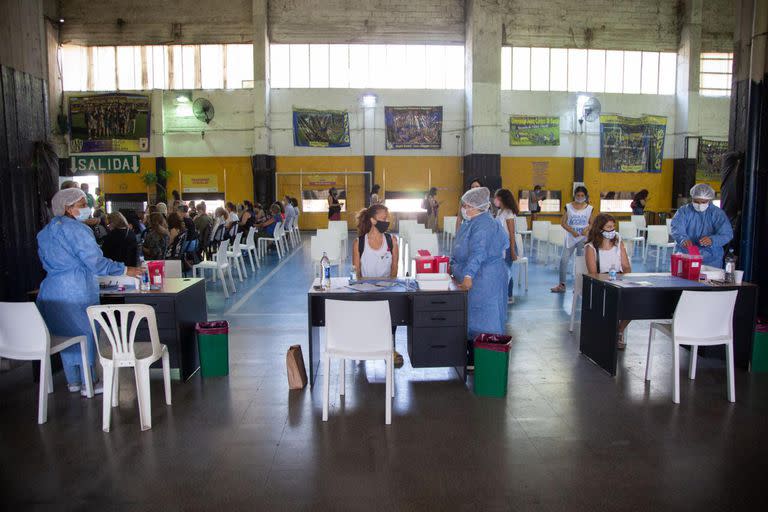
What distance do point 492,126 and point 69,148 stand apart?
12837 millimetres

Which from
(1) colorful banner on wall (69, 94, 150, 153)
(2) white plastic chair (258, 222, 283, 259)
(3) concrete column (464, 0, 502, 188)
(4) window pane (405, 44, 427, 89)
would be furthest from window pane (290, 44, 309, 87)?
(2) white plastic chair (258, 222, 283, 259)

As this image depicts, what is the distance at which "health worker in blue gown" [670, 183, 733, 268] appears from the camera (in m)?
5.42

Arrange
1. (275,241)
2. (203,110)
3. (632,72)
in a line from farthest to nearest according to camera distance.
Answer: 1. (632,72)
2. (203,110)
3. (275,241)

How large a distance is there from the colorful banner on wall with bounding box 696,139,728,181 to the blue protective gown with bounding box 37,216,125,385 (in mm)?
18422

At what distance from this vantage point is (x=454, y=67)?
17.5 meters

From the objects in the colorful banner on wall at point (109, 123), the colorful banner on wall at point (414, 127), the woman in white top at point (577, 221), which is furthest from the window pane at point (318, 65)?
the woman in white top at point (577, 221)

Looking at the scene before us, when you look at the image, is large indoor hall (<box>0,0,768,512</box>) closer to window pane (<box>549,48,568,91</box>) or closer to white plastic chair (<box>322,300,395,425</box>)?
white plastic chair (<box>322,300,395,425</box>)

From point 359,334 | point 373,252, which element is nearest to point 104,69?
point 373,252

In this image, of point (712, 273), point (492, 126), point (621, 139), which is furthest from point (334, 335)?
point (621, 139)

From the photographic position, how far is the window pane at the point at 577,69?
17594 mm

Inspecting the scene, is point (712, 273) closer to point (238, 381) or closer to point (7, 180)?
point (238, 381)

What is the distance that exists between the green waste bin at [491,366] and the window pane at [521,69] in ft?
49.1

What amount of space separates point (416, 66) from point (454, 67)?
1.17 meters

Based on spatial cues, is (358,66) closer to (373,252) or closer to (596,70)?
(596,70)
